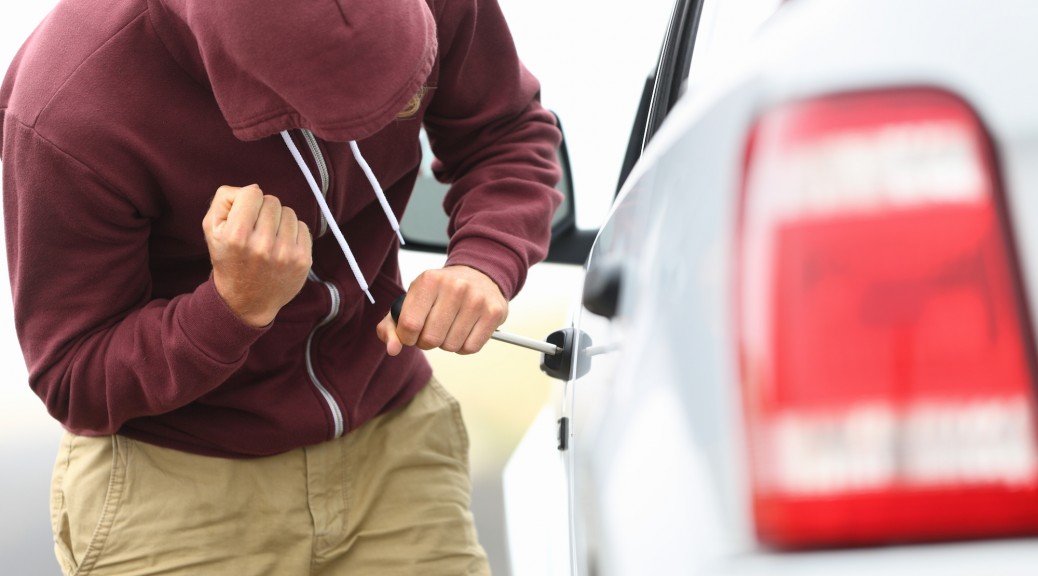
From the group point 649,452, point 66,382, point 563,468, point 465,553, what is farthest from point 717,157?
point 465,553

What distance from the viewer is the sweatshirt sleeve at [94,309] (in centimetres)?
128

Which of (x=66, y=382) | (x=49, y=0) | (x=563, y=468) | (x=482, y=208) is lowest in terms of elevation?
(x=563, y=468)

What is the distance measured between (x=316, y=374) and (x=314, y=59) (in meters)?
0.62

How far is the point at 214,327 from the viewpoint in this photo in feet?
4.15

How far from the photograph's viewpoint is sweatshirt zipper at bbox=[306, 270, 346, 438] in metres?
1.50

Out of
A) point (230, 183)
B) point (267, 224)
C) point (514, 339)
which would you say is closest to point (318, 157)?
point (230, 183)

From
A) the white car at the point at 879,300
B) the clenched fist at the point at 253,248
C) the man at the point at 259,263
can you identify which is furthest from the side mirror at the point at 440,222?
the white car at the point at 879,300

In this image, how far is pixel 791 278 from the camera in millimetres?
627

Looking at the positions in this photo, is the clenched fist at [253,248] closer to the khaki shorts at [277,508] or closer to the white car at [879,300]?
the khaki shorts at [277,508]

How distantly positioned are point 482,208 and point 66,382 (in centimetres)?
63

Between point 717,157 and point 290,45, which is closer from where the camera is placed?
point 717,157

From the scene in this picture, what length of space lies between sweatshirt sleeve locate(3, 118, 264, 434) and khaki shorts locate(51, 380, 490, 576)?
15 centimetres

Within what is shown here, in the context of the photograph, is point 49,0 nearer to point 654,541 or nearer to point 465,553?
point 465,553

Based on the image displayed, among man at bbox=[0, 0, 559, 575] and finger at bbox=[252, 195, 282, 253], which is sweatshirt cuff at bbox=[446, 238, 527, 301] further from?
finger at bbox=[252, 195, 282, 253]
